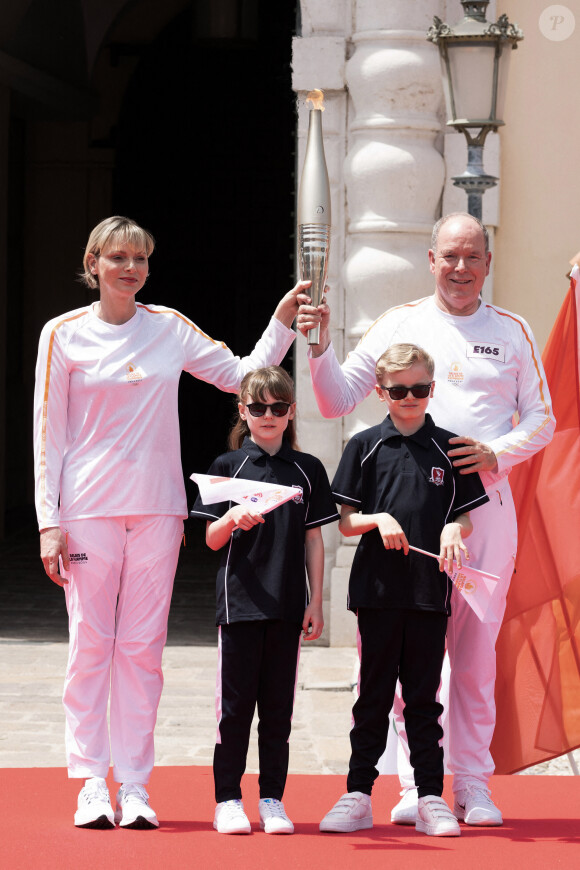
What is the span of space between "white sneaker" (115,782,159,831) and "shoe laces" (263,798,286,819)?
34 centimetres

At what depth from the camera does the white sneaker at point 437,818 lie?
409 centimetres

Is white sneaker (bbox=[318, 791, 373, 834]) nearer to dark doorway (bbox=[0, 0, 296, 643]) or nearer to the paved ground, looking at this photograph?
the paved ground

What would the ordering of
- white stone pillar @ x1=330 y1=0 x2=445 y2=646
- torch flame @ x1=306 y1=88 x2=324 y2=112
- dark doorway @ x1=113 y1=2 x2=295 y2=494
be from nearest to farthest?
torch flame @ x1=306 y1=88 x2=324 y2=112
white stone pillar @ x1=330 y1=0 x2=445 y2=646
dark doorway @ x1=113 y1=2 x2=295 y2=494

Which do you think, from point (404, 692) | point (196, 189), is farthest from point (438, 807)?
point (196, 189)

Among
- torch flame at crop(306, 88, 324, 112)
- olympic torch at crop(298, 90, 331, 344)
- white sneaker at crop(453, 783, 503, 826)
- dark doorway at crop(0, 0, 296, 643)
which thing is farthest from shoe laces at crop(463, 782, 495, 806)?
Result: dark doorway at crop(0, 0, 296, 643)

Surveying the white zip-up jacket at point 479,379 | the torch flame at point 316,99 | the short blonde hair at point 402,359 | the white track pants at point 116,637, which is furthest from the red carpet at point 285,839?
the torch flame at point 316,99

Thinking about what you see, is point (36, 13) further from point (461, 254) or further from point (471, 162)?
point (461, 254)

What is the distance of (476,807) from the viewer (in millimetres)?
4273

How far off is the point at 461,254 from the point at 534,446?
2.06 feet

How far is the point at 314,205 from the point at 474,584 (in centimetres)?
118

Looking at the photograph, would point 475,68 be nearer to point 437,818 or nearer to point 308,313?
point 308,313

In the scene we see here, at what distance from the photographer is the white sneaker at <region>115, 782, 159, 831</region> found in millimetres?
4145

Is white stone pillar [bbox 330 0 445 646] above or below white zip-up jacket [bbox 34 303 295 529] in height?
above

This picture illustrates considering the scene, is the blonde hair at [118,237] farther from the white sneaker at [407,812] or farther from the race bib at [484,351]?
the white sneaker at [407,812]
